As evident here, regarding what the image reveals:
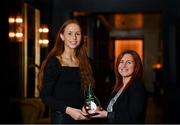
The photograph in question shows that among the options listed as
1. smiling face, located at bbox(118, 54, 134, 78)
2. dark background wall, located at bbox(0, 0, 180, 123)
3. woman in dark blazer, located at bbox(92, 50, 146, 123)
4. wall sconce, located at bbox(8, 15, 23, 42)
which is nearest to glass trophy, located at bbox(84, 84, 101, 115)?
woman in dark blazer, located at bbox(92, 50, 146, 123)

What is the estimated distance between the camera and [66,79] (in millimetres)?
2438

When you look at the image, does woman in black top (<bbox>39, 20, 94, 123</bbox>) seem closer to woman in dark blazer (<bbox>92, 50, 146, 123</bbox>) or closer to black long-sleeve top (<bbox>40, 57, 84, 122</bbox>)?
black long-sleeve top (<bbox>40, 57, 84, 122</bbox>)

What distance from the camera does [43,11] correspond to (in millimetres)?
5289

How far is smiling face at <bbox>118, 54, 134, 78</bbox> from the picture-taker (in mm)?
2461

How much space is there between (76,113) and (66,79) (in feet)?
0.72

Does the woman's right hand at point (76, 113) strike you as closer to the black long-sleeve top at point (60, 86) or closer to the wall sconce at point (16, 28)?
the black long-sleeve top at point (60, 86)

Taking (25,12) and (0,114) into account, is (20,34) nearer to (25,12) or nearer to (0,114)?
(25,12)

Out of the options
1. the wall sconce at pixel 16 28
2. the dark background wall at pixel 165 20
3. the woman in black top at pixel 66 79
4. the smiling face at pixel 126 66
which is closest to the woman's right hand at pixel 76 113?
the woman in black top at pixel 66 79

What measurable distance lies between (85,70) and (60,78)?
0.16 meters

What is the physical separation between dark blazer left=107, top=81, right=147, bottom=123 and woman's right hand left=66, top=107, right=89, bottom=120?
0.49 feet

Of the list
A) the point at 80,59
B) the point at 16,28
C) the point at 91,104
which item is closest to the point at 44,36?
the point at 16,28

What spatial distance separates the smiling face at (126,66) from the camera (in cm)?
246

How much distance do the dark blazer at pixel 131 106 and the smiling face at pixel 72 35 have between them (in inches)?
17.1

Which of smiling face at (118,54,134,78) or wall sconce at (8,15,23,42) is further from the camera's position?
wall sconce at (8,15,23,42)
